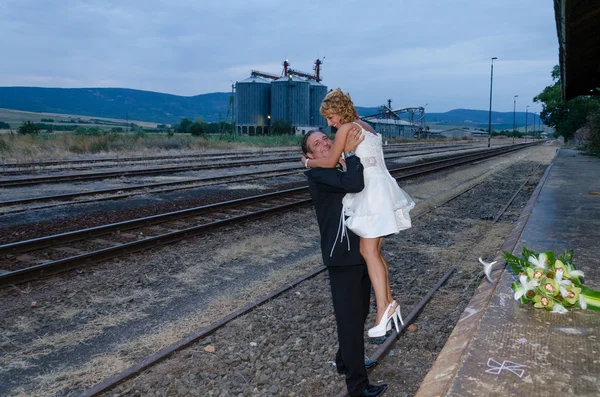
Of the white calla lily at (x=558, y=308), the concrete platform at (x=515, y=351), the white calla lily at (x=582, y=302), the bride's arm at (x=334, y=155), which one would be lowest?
the concrete platform at (x=515, y=351)

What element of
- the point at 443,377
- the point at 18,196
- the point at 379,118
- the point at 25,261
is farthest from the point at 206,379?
the point at 379,118

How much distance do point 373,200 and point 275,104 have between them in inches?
2893

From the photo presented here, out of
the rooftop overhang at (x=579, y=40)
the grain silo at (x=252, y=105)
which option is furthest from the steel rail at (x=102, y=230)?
the grain silo at (x=252, y=105)

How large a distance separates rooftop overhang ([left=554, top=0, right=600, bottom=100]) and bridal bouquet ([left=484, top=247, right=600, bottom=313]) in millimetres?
4660

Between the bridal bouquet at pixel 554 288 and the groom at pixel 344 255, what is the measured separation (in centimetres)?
142

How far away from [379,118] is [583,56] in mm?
87897

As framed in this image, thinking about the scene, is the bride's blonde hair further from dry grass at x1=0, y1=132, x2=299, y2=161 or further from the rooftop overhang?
dry grass at x1=0, y1=132, x2=299, y2=161

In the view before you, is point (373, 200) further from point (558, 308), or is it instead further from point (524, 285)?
point (558, 308)

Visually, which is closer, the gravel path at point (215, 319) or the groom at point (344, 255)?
the groom at point (344, 255)

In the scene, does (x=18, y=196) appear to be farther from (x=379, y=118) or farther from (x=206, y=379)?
(x=379, y=118)

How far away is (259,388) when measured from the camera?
158 inches

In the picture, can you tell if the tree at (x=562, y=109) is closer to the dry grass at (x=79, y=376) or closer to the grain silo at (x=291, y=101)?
the grain silo at (x=291, y=101)

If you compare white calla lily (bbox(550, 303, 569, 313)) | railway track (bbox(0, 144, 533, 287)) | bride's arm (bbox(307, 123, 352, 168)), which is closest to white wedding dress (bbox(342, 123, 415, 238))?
bride's arm (bbox(307, 123, 352, 168))

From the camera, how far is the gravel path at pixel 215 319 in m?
4.18
